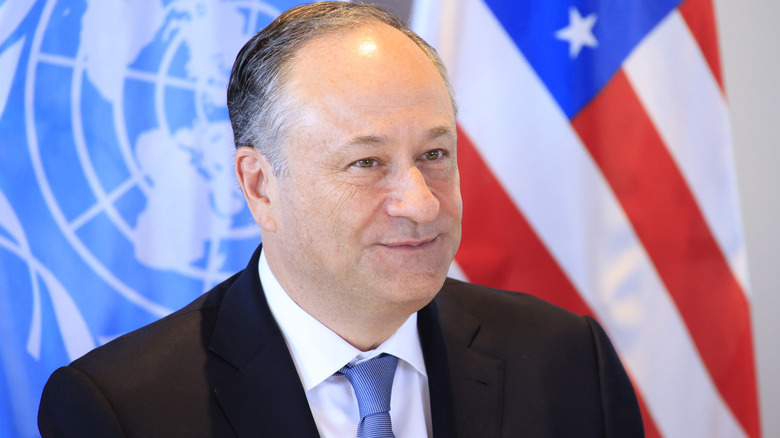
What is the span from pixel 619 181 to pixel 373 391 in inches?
46.2

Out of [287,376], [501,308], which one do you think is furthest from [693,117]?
[287,376]

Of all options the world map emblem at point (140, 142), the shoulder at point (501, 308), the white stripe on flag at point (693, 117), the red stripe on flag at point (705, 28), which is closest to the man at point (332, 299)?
the shoulder at point (501, 308)

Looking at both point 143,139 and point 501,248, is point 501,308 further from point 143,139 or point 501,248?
point 143,139

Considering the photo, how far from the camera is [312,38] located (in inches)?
57.2

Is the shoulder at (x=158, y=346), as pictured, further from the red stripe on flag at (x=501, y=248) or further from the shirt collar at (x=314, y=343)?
the red stripe on flag at (x=501, y=248)

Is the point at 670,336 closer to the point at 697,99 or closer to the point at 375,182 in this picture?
the point at 697,99

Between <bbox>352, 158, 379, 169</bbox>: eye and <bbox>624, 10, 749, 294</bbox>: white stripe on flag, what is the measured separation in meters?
1.20

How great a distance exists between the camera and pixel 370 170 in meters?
1.40

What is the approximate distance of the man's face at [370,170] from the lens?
1371mm

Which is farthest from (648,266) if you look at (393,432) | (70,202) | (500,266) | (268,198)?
(70,202)

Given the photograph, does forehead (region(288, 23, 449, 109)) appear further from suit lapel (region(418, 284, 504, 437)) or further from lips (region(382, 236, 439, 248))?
suit lapel (region(418, 284, 504, 437))

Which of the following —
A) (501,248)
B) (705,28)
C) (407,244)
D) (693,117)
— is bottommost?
A: (407,244)

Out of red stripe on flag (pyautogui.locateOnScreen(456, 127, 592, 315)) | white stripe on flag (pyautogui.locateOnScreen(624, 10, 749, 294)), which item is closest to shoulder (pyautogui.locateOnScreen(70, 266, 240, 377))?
red stripe on flag (pyautogui.locateOnScreen(456, 127, 592, 315))

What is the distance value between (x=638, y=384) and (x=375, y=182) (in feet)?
4.51
